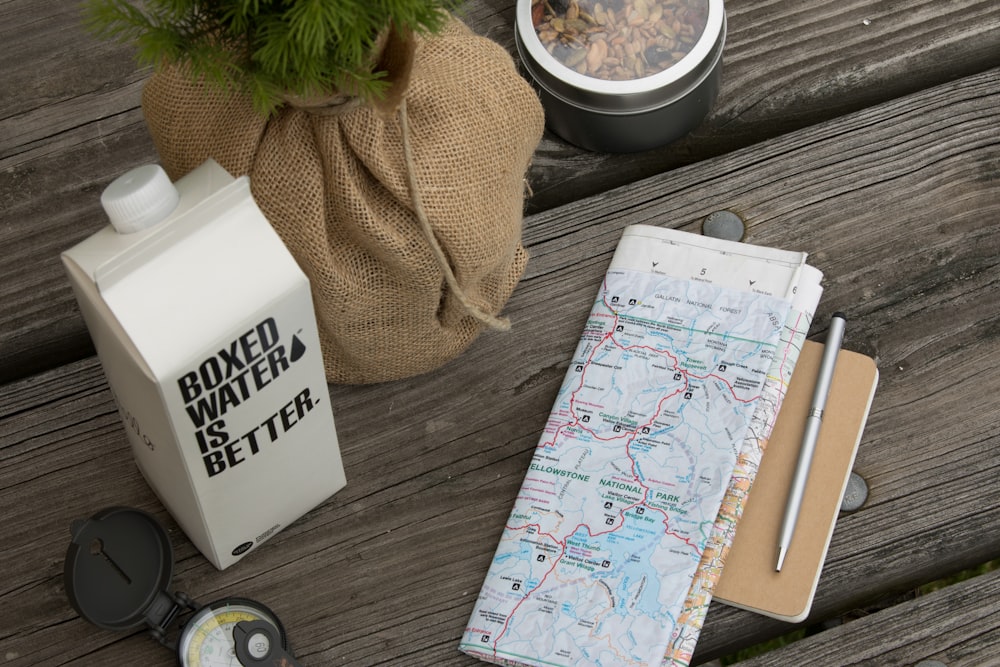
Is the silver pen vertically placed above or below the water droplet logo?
below

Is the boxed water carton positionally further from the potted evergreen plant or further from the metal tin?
the metal tin

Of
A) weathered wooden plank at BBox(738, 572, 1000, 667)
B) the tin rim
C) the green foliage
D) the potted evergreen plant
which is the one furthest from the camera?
the tin rim

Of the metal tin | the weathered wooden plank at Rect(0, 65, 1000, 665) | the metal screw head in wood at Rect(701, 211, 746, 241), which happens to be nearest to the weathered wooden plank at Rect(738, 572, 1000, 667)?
the weathered wooden plank at Rect(0, 65, 1000, 665)

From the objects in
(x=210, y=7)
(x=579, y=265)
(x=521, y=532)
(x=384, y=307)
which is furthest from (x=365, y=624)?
(x=210, y=7)

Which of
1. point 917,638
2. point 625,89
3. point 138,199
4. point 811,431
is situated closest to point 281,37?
point 138,199


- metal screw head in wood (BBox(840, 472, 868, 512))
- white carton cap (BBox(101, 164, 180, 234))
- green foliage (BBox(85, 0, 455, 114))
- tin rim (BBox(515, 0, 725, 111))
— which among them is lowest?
metal screw head in wood (BBox(840, 472, 868, 512))

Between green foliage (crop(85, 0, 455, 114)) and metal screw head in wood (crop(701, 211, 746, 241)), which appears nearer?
green foliage (crop(85, 0, 455, 114))

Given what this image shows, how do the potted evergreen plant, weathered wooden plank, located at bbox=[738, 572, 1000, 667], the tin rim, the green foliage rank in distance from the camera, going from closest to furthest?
the green foliage
the potted evergreen plant
weathered wooden plank, located at bbox=[738, 572, 1000, 667]
the tin rim

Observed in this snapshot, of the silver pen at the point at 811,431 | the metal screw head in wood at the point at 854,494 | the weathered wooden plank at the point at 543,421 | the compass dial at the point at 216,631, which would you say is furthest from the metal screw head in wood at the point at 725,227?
the compass dial at the point at 216,631
